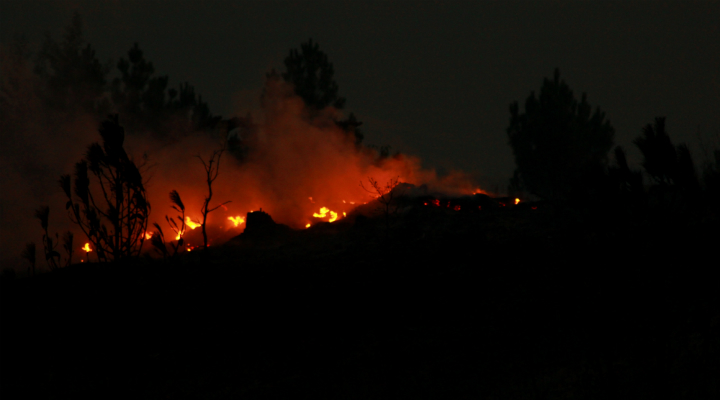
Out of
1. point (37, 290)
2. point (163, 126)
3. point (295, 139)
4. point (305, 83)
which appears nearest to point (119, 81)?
point (163, 126)

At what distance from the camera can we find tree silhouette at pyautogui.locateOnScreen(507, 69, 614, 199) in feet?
132

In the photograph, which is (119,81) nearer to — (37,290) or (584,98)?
(37,290)

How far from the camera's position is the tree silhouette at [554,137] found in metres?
40.2

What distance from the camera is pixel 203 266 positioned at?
17266 mm

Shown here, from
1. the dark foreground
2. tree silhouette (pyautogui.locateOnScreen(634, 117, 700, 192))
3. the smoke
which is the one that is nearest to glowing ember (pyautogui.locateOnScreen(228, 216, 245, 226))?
the smoke

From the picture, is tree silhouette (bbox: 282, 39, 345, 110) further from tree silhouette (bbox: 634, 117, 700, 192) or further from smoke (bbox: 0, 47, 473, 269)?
tree silhouette (bbox: 634, 117, 700, 192)

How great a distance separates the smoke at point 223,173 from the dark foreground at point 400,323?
1145cm

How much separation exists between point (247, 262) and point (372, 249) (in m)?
3.98

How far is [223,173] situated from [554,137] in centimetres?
2259

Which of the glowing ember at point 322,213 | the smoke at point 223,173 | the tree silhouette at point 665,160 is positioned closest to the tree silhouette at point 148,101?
the smoke at point 223,173

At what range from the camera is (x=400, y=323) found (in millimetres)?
12547

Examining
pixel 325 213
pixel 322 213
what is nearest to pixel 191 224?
pixel 322 213

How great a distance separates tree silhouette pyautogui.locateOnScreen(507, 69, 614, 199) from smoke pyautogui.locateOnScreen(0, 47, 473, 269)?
9626 mm

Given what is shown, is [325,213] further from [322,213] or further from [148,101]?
[148,101]
